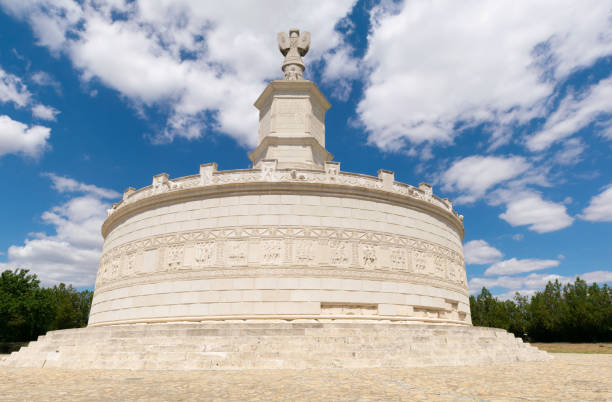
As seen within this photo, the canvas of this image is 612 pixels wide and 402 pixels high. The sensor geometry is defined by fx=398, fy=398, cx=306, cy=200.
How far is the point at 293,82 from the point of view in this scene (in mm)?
25594

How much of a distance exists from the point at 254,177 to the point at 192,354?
894 cm

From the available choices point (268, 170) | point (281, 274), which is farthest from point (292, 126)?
point (281, 274)

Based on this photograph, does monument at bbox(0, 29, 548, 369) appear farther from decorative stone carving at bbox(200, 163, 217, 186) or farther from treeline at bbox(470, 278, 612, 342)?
treeline at bbox(470, 278, 612, 342)

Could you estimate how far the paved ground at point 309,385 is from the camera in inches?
Answer: 285

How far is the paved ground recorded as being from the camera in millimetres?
7227

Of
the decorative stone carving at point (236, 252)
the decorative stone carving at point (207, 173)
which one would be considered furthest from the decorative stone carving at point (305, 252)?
the decorative stone carving at point (207, 173)

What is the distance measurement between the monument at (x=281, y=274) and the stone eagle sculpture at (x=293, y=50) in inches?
422

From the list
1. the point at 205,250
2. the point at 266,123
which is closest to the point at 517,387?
the point at 205,250

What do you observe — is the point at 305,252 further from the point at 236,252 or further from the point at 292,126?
the point at 292,126

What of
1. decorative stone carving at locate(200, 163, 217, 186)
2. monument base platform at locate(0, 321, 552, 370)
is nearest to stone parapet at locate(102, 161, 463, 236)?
decorative stone carving at locate(200, 163, 217, 186)

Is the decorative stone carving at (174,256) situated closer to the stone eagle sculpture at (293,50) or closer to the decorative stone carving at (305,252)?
the decorative stone carving at (305,252)

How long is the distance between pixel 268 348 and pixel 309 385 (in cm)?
403

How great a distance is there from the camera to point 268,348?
40.2 ft

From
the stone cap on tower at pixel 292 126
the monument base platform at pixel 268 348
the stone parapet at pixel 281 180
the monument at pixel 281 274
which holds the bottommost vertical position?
the monument base platform at pixel 268 348
